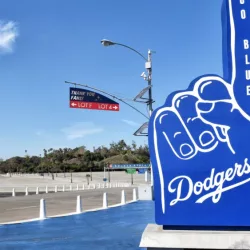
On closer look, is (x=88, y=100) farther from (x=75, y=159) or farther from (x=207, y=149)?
(x=75, y=159)

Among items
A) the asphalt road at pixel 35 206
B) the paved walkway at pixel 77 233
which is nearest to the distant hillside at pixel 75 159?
the asphalt road at pixel 35 206

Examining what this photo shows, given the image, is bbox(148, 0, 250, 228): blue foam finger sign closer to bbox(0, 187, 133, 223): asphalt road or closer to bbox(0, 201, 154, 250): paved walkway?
bbox(0, 201, 154, 250): paved walkway

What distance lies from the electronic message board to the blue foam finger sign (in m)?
14.7

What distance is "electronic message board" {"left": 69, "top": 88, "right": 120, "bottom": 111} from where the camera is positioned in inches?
794

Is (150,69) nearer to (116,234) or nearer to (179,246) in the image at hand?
(116,234)

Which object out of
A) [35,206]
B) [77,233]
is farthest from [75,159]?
[77,233]

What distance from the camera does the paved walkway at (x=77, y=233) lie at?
9.85 metres

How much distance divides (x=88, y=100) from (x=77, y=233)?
9790 mm

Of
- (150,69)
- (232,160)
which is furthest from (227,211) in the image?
(150,69)

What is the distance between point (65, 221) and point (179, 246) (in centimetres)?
1004

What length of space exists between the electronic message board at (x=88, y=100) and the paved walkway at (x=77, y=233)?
6521 mm

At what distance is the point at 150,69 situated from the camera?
21.1 m

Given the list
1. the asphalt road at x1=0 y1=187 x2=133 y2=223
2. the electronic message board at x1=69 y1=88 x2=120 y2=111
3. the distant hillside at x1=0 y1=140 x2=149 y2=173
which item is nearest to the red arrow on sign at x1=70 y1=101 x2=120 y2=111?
the electronic message board at x1=69 y1=88 x2=120 y2=111

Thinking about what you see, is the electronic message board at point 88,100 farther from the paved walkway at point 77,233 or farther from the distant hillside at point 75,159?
the distant hillside at point 75,159
